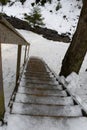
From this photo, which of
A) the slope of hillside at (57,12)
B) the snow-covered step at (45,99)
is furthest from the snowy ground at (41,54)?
the slope of hillside at (57,12)

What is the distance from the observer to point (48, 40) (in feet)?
60.0

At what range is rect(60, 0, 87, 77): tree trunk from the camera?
23.1ft

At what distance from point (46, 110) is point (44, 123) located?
38cm

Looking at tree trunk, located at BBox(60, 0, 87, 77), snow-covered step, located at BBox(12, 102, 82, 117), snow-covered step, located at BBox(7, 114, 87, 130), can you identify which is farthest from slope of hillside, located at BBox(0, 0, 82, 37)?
snow-covered step, located at BBox(7, 114, 87, 130)

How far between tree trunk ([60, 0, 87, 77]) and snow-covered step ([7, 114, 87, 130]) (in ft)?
15.0

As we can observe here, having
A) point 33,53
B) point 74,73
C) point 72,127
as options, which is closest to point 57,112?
point 72,127

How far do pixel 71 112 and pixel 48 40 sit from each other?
50.4 feet

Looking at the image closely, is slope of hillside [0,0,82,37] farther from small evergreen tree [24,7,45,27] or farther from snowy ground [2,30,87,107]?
snowy ground [2,30,87,107]

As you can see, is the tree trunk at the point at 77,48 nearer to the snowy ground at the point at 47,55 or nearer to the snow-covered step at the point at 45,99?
the snowy ground at the point at 47,55

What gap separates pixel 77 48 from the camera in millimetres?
7371

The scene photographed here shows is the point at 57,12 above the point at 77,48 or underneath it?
underneath

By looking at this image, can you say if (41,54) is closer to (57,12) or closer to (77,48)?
(77,48)

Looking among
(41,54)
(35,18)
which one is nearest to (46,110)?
(41,54)

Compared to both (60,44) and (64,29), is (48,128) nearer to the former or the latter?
(60,44)
